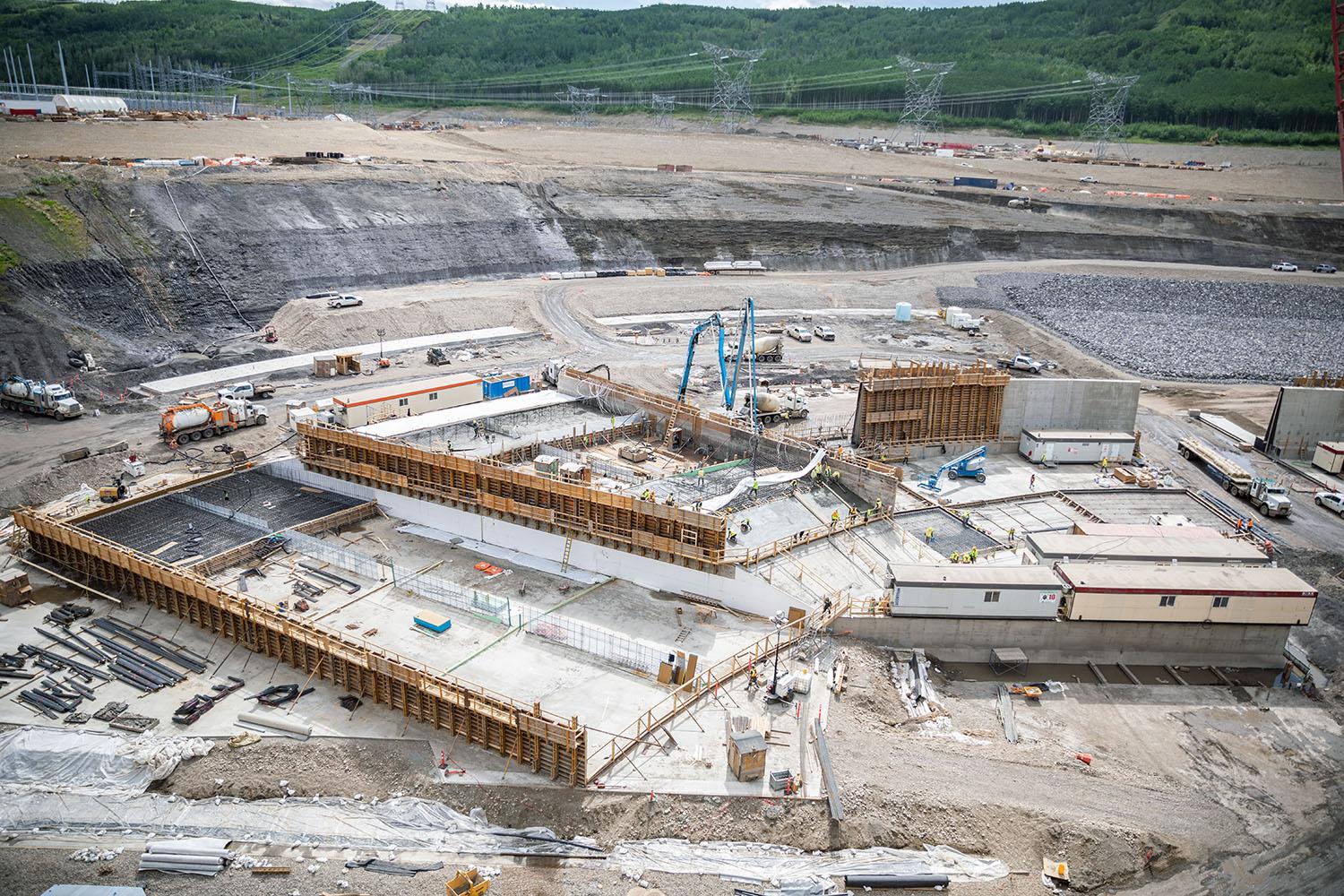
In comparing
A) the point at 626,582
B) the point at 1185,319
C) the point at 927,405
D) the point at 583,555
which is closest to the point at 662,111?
the point at 1185,319

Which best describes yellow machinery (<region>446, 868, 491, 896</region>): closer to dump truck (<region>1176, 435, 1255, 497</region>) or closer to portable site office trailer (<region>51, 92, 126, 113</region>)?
dump truck (<region>1176, 435, 1255, 497</region>)

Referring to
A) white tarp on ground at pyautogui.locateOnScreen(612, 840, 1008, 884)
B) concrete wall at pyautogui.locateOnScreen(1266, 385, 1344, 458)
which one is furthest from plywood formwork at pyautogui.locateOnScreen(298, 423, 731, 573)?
concrete wall at pyautogui.locateOnScreen(1266, 385, 1344, 458)

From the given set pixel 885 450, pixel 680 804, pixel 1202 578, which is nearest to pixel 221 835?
pixel 680 804

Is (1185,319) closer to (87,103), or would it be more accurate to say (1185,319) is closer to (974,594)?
Answer: (974,594)

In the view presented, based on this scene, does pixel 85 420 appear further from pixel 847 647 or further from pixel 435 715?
pixel 847 647

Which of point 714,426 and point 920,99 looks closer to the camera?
point 714,426

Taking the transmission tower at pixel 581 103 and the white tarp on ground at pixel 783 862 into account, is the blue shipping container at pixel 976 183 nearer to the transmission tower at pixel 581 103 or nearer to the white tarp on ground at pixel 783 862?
the transmission tower at pixel 581 103
